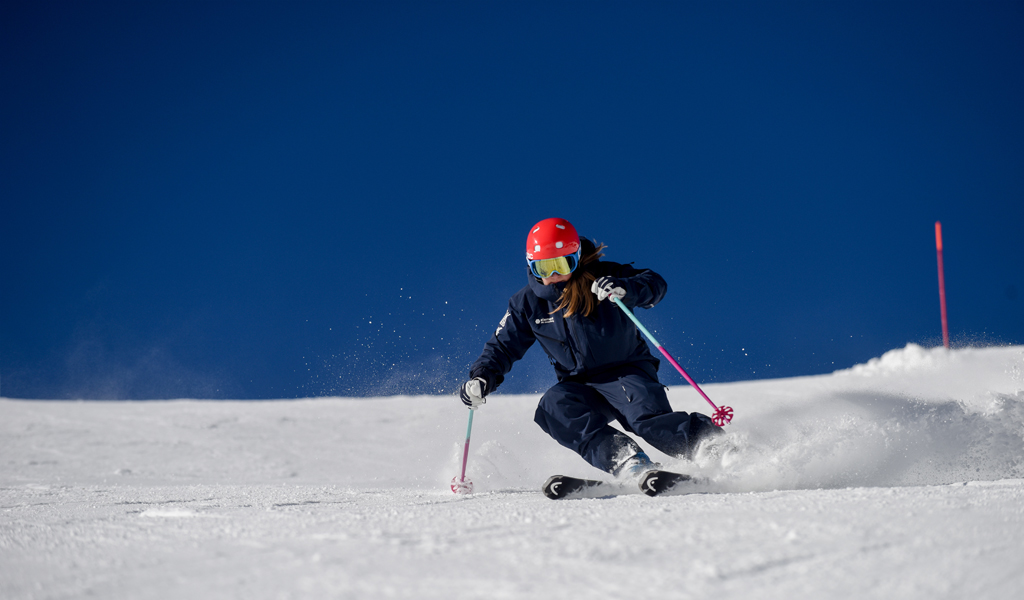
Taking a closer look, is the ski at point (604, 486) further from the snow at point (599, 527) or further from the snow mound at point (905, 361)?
the snow mound at point (905, 361)

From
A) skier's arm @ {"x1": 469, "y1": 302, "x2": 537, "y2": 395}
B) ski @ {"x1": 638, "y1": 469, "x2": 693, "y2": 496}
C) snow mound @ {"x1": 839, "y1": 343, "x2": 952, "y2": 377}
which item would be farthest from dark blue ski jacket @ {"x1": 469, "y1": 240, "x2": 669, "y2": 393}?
snow mound @ {"x1": 839, "y1": 343, "x2": 952, "y2": 377}

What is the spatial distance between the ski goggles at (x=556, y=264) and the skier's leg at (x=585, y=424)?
660mm

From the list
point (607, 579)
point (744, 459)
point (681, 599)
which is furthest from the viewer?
point (744, 459)

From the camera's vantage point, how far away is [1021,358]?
9.02 m

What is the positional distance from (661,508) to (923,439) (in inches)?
91.5

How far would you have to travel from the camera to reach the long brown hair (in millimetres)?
3762

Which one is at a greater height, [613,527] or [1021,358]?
[1021,358]

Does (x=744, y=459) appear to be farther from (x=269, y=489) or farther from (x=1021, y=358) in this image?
(x=1021, y=358)

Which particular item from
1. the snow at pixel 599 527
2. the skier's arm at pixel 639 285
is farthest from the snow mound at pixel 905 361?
the skier's arm at pixel 639 285

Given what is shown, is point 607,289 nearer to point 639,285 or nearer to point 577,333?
point 639,285

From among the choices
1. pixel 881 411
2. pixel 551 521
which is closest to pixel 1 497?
pixel 551 521

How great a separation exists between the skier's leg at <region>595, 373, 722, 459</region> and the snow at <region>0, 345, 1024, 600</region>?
139 mm

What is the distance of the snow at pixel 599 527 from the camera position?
4.73 feet

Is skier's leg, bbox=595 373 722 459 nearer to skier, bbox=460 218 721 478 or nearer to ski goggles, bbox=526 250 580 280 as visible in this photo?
skier, bbox=460 218 721 478
